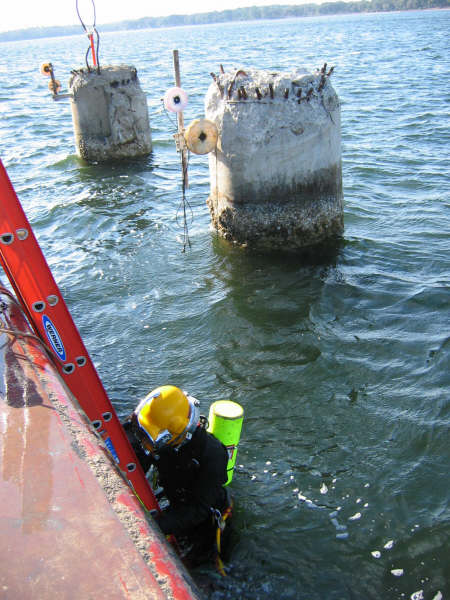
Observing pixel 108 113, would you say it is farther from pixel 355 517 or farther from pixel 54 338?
pixel 355 517

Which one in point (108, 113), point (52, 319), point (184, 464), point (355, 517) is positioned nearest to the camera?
point (52, 319)

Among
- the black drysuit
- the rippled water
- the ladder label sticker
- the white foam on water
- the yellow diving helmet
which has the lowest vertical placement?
the rippled water

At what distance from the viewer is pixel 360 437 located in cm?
480

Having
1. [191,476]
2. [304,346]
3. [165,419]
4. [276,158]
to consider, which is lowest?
[304,346]

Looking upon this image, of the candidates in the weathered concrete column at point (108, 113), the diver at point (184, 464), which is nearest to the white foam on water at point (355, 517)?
the diver at point (184, 464)

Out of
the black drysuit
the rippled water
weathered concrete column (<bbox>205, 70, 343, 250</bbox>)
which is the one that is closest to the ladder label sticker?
the black drysuit

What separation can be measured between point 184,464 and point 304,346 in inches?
108

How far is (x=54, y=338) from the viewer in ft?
10.1

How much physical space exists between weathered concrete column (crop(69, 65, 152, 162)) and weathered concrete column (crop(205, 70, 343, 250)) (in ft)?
18.7

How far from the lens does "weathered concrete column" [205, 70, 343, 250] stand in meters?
6.50

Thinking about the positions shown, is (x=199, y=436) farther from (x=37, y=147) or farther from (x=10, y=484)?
(x=37, y=147)

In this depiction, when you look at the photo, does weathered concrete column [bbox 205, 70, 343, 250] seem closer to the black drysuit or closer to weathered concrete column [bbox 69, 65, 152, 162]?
the black drysuit

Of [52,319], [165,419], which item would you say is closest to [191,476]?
[165,419]

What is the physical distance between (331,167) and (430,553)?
4.78 m
